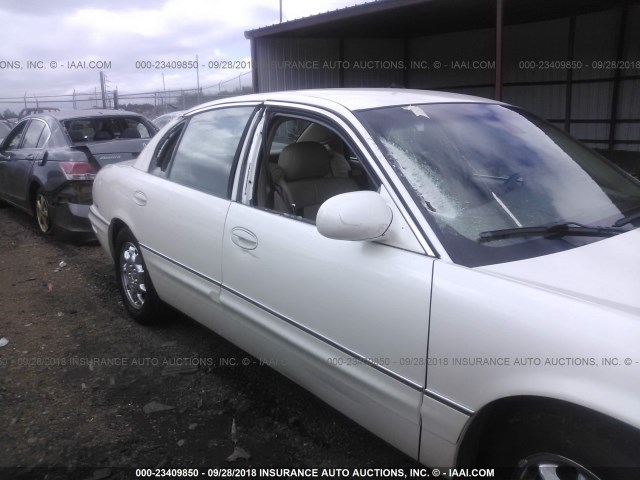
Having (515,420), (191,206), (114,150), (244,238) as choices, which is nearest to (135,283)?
(191,206)

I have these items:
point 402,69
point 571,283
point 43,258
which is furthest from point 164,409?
point 402,69

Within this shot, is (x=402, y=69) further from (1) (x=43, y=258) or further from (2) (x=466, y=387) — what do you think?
(2) (x=466, y=387)

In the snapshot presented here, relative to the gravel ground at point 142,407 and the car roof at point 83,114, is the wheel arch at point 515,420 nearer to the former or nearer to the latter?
the gravel ground at point 142,407

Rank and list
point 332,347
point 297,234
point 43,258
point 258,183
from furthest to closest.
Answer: point 43,258
point 258,183
point 297,234
point 332,347

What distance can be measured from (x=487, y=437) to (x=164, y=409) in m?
1.90

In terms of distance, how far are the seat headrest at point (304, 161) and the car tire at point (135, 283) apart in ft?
4.44

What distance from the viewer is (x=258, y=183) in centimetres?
299

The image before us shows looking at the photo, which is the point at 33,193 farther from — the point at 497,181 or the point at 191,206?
the point at 497,181

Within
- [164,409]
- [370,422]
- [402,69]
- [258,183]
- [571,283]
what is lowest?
[164,409]

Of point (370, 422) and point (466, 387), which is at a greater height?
point (466, 387)

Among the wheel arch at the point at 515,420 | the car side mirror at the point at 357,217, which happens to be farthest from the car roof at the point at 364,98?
the wheel arch at the point at 515,420

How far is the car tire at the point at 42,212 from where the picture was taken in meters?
6.77

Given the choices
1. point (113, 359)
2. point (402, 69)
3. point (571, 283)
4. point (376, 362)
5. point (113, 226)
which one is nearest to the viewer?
point (571, 283)

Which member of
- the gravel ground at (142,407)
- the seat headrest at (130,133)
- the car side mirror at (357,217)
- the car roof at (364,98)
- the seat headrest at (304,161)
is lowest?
the gravel ground at (142,407)
